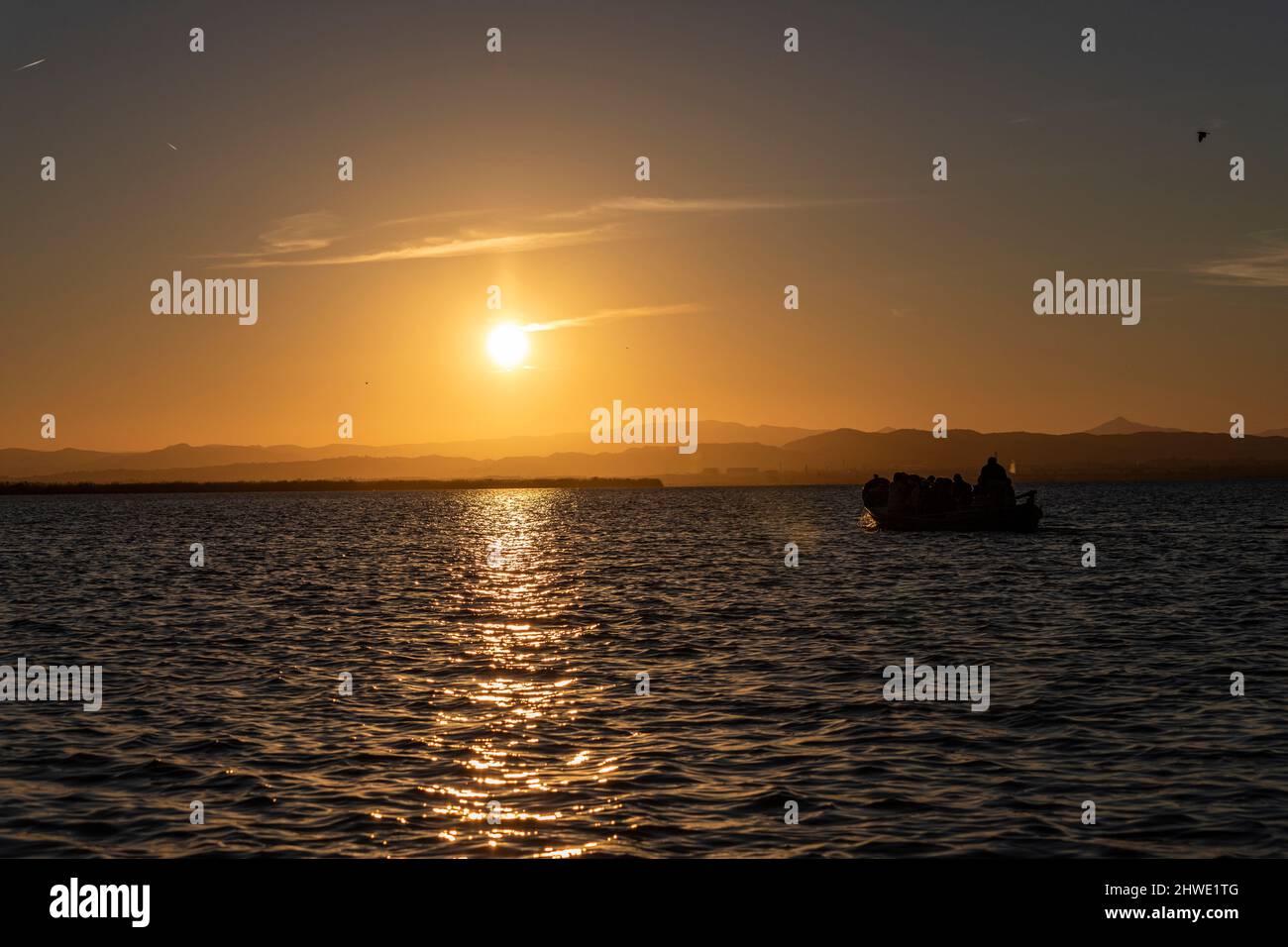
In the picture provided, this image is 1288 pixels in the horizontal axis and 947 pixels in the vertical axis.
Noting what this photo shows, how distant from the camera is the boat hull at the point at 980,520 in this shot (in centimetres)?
7031

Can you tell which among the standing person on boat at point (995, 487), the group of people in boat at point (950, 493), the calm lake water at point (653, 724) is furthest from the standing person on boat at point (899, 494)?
the calm lake water at point (653, 724)

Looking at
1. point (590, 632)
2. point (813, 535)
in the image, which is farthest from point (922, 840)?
point (813, 535)

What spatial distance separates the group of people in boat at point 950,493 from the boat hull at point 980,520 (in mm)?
549

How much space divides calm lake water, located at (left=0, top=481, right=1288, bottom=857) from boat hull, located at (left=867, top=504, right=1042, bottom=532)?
27.3 metres

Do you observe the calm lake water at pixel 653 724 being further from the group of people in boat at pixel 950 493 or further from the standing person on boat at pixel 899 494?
the standing person on boat at pixel 899 494

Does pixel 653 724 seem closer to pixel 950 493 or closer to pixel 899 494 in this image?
pixel 950 493

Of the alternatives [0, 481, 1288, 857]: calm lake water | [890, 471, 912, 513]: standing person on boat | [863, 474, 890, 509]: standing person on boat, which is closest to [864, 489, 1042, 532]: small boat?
[890, 471, 912, 513]: standing person on boat

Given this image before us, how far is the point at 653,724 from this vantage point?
17938mm

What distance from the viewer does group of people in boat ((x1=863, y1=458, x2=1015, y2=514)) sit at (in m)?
71.1

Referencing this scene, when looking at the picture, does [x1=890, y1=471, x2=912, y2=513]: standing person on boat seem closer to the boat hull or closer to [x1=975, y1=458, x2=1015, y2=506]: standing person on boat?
the boat hull
